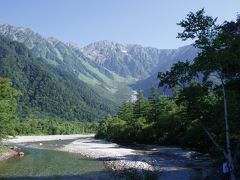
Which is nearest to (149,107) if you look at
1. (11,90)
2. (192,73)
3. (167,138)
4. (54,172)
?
(167,138)

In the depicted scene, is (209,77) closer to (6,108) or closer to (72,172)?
(72,172)

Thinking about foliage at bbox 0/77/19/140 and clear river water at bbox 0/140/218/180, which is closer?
clear river water at bbox 0/140/218/180

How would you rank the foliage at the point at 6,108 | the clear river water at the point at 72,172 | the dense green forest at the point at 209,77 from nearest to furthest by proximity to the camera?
the dense green forest at the point at 209,77 → the clear river water at the point at 72,172 → the foliage at the point at 6,108

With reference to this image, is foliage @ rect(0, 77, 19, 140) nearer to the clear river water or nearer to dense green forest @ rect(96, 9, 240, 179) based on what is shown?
the clear river water

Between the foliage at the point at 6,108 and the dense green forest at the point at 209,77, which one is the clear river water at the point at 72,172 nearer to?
the foliage at the point at 6,108

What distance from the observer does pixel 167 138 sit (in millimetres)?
86062

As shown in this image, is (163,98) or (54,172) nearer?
(54,172)

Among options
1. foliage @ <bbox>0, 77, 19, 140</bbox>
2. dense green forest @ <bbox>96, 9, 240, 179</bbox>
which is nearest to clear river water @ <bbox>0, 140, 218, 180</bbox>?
foliage @ <bbox>0, 77, 19, 140</bbox>

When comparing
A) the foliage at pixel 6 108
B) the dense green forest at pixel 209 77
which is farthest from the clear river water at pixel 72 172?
the dense green forest at pixel 209 77

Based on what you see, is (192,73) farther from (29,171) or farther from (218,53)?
(29,171)

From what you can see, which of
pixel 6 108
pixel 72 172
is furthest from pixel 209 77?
pixel 6 108

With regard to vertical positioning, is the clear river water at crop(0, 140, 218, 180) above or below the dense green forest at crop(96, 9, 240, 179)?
below

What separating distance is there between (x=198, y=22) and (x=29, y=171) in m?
29.9

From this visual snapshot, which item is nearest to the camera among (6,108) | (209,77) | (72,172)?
(209,77)
